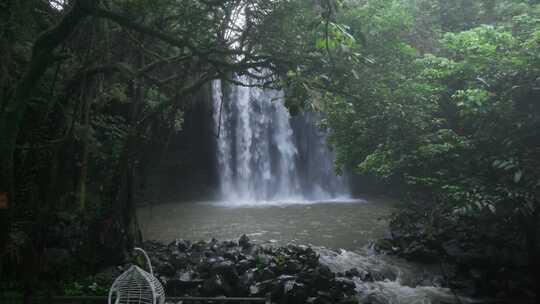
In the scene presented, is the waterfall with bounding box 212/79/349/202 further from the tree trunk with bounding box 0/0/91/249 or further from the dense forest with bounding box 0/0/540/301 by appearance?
the tree trunk with bounding box 0/0/91/249

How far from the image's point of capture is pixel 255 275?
22.8 ft

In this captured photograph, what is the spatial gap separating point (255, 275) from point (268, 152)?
A: 646 inches

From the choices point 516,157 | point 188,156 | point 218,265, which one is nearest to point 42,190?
point 218,265

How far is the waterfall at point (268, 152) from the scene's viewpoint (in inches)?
898

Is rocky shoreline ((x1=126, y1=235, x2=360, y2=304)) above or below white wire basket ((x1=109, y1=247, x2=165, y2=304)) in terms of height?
below

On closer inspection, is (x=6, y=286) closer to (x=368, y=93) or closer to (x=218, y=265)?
(x=218, y=265)

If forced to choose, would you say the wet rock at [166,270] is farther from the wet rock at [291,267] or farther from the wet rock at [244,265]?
the wet rock at [291,267]

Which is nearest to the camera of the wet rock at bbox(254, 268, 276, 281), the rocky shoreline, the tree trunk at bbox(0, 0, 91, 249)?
the tree trunk at bbox(0, 0, 91, 249)

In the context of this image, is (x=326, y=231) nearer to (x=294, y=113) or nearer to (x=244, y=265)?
(x=244, y=265)

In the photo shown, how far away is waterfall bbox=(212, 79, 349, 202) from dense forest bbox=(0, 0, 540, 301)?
553 inches

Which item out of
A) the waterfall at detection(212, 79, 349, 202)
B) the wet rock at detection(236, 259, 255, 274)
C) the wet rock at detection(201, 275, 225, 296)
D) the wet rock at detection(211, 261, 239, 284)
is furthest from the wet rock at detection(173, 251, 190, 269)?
the waterfall at detection(212, 79, 349, 202)

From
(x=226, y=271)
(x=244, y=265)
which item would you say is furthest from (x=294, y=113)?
(x=244, y=265)

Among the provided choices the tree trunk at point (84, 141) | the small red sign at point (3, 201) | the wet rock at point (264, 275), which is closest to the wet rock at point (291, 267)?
the wet rock at point (264, 275)

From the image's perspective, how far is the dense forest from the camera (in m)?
4.88
